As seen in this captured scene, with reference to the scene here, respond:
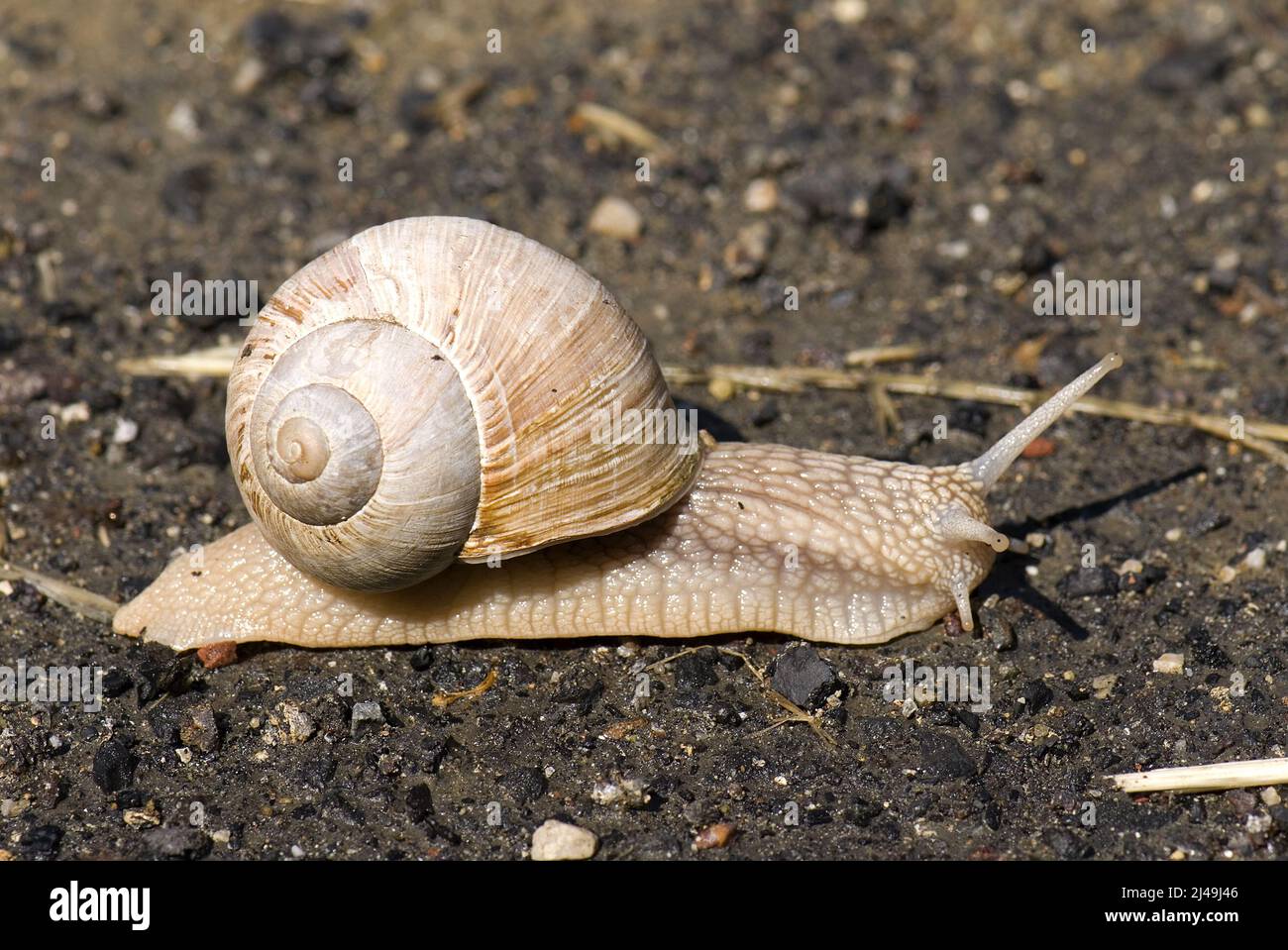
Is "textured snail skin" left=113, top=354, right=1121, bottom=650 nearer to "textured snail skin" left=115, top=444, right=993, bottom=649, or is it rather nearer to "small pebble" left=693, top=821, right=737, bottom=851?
"textured snail skin" left=115, top=444, right=993, bottom=649

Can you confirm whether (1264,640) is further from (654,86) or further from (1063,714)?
(654,86)

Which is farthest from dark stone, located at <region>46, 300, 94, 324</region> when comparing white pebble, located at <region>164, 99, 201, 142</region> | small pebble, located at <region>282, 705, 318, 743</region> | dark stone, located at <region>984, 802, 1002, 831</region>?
dark stone, located at <region>984, 802, 1002, 831</region>

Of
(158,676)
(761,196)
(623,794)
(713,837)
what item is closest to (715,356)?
(761,196)

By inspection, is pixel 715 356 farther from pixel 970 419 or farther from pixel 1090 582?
pixel 1090 582

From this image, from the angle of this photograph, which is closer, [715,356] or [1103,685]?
[1103,685]

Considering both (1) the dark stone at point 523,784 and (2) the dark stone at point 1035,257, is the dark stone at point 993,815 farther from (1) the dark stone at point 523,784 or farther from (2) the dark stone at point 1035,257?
(2) the dark stone at point 1035,257
